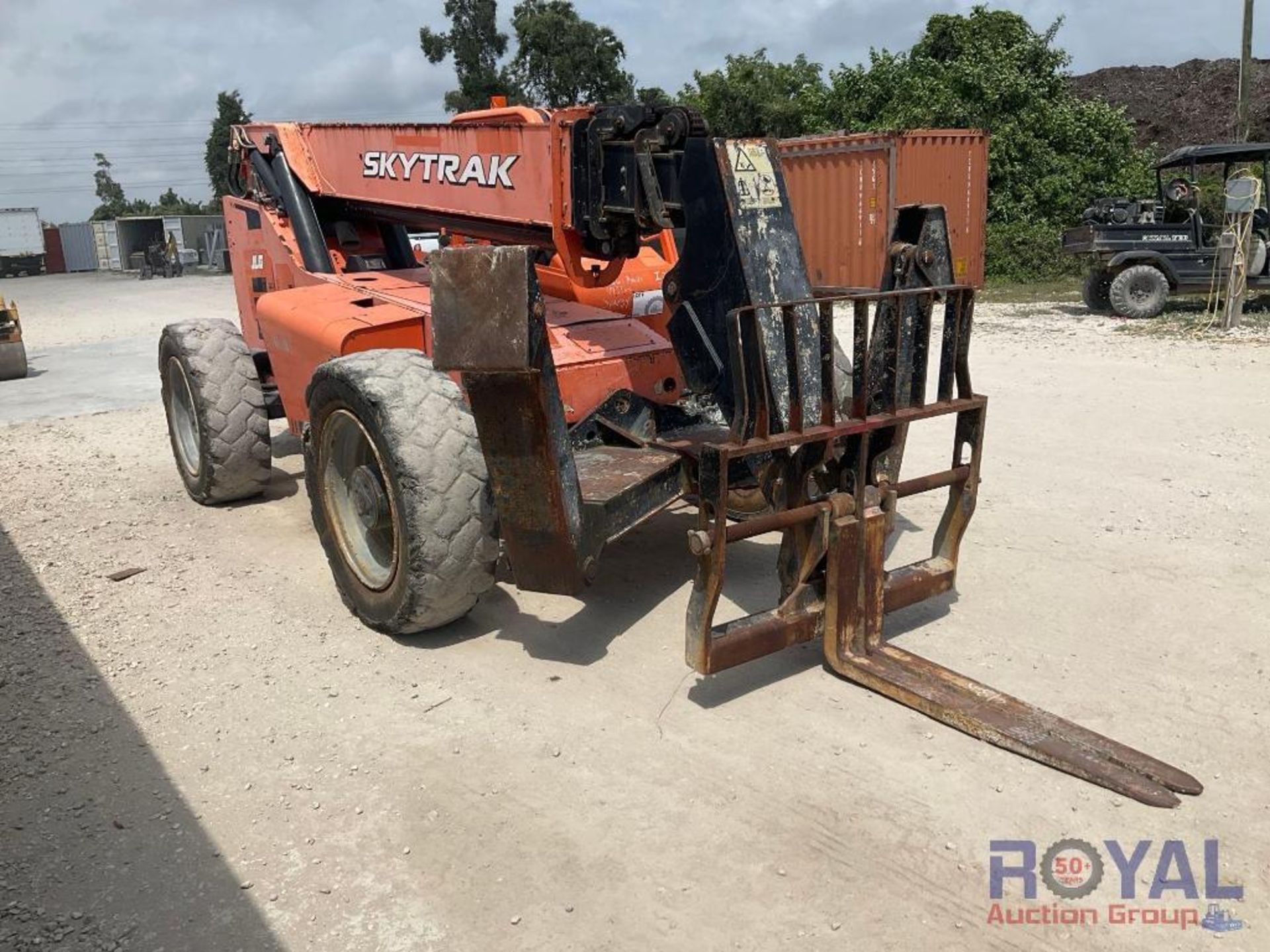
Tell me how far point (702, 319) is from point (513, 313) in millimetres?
953

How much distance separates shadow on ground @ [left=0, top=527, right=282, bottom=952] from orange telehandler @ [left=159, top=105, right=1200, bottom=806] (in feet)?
3.59

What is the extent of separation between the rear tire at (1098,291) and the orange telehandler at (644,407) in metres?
11.0

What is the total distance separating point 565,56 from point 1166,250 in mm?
30895

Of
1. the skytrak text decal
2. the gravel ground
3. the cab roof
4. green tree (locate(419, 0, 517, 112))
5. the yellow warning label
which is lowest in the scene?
the gravel ground

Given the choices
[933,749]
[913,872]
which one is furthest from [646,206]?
[913,872]

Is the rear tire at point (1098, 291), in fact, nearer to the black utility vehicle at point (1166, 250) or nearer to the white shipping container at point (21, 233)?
the black utility vehicle at point (1166, 250)

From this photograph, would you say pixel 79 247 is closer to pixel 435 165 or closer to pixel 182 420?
pixel 182 420

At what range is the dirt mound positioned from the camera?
30.3 meters

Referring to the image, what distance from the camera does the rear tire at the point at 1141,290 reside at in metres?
14.3

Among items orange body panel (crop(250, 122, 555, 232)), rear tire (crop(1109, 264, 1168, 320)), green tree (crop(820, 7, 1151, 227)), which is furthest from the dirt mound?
orange body panel (crop(250, 122, 555, 232))

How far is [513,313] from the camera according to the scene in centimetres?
354

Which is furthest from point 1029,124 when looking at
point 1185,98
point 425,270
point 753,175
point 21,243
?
point 21,243

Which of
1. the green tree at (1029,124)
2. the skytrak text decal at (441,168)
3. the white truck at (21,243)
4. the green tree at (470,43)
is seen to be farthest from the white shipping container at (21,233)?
the skytrak text decal at (441,168)

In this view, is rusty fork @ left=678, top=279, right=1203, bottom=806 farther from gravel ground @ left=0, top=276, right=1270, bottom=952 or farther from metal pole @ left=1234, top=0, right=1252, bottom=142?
metal pole @ left=1234, top=0, right=1252, bottom=142
